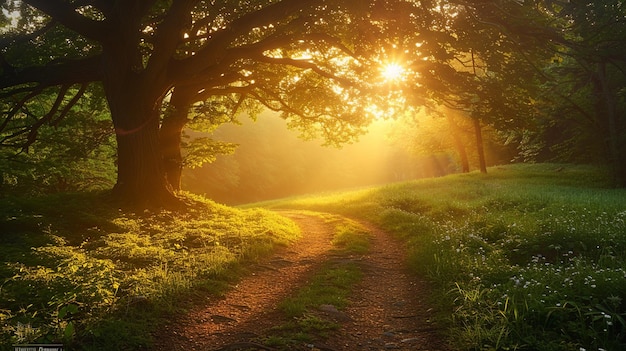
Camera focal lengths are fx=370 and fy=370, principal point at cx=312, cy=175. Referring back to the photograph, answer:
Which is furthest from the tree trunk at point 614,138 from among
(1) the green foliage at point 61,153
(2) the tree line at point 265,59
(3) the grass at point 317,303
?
(1) the green foliage at point 61,153

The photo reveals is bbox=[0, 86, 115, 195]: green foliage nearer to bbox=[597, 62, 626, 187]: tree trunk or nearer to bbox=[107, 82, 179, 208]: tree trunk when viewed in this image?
bbox=[107, 82, 179, 208]: tree trunk

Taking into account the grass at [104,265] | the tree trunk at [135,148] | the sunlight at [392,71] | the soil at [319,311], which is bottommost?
the soil at [319,311]

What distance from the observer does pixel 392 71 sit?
38.4 feet

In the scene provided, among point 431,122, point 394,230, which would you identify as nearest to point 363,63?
point 394,230

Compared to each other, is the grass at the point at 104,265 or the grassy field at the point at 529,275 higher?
the grass at the point at 104,265

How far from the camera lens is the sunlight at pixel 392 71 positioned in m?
11.3

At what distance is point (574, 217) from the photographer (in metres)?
11.4

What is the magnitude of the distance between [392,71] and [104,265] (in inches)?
372

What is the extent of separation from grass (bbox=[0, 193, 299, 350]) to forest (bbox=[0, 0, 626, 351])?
4cm

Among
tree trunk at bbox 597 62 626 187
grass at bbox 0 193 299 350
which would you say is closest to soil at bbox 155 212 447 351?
grass at bbox 0 193 299 350

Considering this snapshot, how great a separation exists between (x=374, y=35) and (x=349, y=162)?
8652cm

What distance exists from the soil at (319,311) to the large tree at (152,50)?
21.3ft

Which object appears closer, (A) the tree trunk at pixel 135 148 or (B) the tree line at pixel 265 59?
(B) the tree line at pixel 265 59

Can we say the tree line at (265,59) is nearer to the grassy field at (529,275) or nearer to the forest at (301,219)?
the forest at (301,219)
